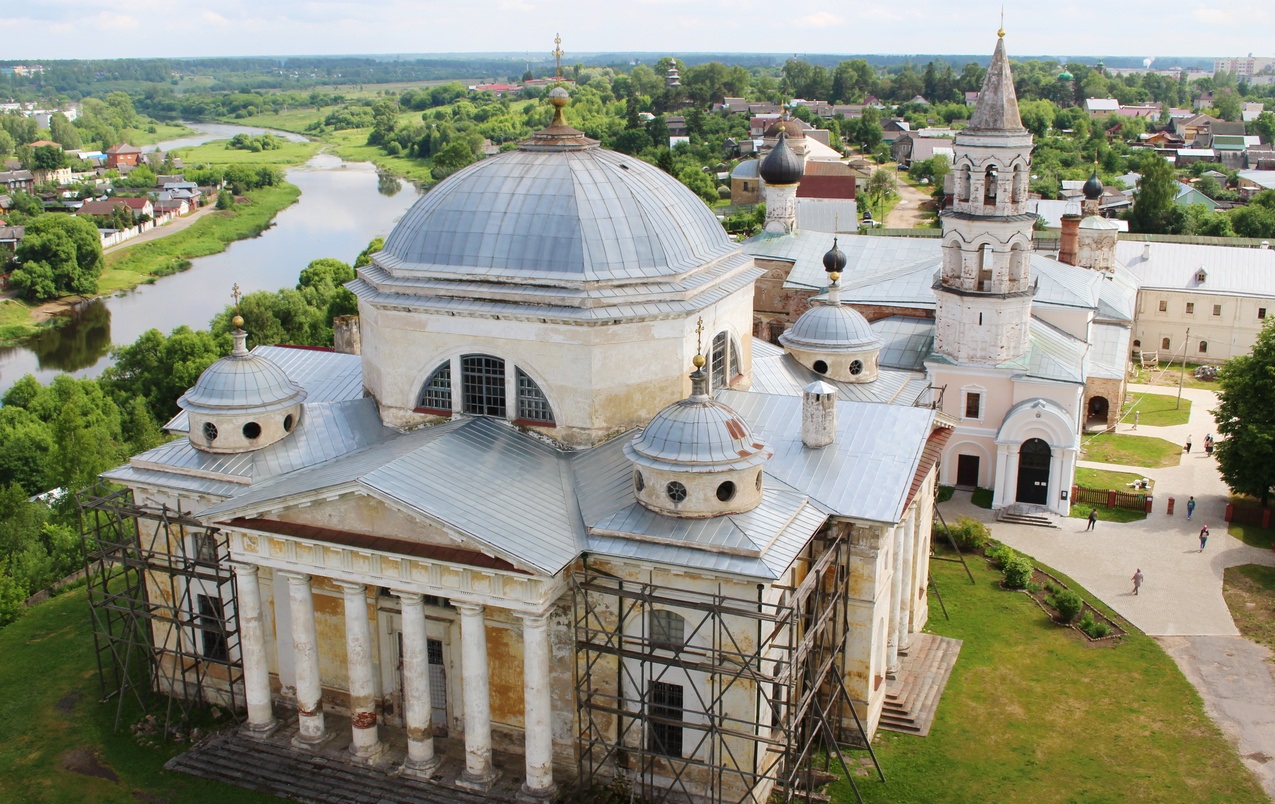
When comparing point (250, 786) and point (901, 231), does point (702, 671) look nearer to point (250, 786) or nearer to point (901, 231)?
point (250, 786)

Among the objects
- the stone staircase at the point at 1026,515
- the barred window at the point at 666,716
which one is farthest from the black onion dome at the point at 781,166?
the barred window at the point at 666,716

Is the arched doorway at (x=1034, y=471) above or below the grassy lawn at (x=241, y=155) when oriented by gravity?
below

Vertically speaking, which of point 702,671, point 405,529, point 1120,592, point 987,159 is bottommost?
point 1120,592

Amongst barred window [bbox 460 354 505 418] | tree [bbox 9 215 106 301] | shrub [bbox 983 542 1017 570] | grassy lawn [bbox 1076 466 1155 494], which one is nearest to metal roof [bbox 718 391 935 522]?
barred window [bbox 460 354 505 418]

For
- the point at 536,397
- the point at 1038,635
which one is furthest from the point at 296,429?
the point at 1038,635

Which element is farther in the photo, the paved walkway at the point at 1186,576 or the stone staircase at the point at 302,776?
the paved walkway at the point at 1186,576

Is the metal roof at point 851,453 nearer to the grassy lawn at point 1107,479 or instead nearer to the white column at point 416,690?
the white column at point 416,690
